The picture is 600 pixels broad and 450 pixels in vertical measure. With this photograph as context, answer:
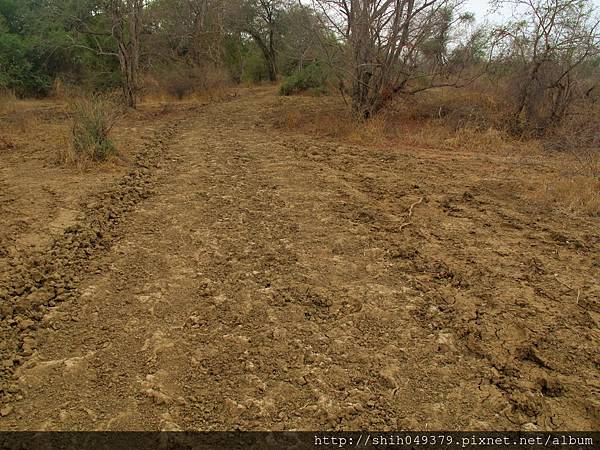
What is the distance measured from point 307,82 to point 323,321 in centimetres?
1210

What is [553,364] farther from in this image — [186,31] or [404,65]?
[186,31]

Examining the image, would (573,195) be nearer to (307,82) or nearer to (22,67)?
(307,82)

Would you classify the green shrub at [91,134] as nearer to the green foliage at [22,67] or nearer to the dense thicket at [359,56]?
the dense thicket at [359,56]

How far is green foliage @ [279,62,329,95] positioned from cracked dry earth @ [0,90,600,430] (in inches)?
366

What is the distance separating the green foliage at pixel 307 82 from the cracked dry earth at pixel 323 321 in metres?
9.29

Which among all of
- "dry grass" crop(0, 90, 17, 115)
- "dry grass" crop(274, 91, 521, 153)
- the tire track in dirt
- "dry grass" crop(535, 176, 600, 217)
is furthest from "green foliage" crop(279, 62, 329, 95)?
the tire track in dirt

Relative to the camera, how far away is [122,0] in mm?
9922

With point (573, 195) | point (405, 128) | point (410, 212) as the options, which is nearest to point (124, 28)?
point (405, 128)

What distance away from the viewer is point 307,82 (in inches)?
538

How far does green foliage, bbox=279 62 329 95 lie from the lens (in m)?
13.1

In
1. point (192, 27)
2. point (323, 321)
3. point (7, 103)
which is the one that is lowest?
point (323, 321)

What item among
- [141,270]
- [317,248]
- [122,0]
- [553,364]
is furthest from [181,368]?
[122,0]

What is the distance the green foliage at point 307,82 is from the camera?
1309cm

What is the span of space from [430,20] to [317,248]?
6.16 metres
